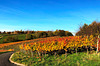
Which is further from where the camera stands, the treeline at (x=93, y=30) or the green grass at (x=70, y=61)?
the treeline at (x=93, y=30)

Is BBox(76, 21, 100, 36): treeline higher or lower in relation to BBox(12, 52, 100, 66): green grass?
higher

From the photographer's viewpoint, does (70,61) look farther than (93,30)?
No

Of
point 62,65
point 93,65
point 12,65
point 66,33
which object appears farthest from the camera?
point 66,33

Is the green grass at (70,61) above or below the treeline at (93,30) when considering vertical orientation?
below

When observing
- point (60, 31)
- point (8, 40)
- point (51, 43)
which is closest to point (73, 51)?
point (51, 43)

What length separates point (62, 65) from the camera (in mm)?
7086

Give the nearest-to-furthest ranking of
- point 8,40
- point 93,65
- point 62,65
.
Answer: point 93,65
point 62,65
point 8,40

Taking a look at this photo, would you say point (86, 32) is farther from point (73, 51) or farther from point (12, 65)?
point (12, 65)

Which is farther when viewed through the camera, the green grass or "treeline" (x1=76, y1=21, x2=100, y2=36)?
"treeline" (x1=76, y1=21, x2=100, y2=36)

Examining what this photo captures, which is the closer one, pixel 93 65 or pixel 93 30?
pixel 93 65

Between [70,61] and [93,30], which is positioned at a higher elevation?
[93,30]

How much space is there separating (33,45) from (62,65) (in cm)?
462

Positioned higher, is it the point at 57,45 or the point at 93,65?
the point at 57,45

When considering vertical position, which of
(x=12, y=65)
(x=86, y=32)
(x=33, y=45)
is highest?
(x=86, y=32)
